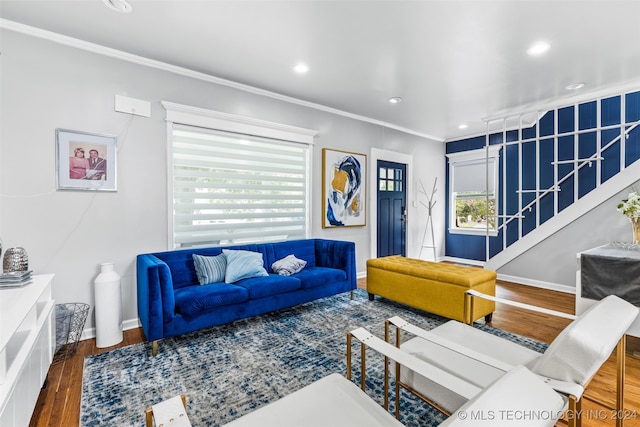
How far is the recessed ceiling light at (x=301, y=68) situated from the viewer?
3090 millimetres

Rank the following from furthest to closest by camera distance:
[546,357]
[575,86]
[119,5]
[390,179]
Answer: [390,179], [575,86], [119,5], [546,357]

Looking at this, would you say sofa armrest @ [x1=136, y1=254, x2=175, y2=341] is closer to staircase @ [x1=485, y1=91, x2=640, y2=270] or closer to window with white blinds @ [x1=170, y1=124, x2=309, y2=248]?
window with white blinds @ [x1=170, y1=124, x2=309, y2=248]

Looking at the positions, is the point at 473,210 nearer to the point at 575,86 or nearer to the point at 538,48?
the point at 575,86

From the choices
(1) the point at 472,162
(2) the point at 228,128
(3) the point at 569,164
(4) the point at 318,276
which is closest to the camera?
(4) the point at 318,276

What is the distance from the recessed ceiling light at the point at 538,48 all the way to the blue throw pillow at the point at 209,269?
3.60 m

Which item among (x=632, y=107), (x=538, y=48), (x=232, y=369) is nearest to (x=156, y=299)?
(x=232, y=369)

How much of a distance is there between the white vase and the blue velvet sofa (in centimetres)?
18

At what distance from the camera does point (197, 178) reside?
131 inches

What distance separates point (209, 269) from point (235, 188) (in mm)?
1055

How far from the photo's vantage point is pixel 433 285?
3.03m

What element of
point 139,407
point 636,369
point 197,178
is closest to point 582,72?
point 636,369

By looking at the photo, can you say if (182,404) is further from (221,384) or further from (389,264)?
(389,264)

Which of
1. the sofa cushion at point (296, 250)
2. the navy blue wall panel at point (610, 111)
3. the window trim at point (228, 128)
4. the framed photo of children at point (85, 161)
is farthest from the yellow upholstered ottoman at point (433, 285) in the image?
the navy blue wall panel at point (610, 111)

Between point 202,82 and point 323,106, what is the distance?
67.3 inches
